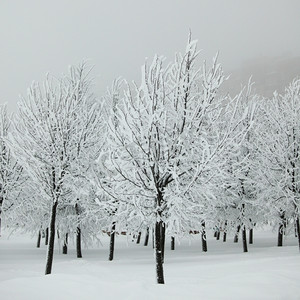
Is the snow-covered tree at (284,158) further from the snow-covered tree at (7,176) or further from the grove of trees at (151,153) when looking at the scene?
the snow-covered tree at (7,176)

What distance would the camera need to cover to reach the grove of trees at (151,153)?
663 cm

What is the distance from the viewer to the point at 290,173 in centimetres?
1409

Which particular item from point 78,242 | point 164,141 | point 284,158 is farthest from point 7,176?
point 284,158

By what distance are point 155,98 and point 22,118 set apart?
6.12 meters

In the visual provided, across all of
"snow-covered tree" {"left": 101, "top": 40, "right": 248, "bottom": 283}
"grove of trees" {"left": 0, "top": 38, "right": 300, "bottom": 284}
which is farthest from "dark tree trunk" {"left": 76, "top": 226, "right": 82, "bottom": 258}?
"snow-covered tree" {"left": 101, "top": 40, "right": 248, "bottom": 283}

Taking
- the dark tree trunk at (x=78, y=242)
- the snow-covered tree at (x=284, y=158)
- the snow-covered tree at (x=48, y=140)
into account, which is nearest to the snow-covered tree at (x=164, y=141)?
the snow-covered tree at (x=48, y=140)

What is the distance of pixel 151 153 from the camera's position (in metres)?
6.57

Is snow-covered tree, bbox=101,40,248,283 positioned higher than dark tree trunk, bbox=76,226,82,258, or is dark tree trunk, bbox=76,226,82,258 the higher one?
snow-covered tree, bbox=101,40,248,283

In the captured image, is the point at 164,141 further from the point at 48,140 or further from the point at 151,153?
the point at 48,140

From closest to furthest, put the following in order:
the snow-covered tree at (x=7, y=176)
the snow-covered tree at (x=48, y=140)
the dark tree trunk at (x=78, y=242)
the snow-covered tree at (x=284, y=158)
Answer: the snow-covered tree at (x=48, y=140), the snow-covered tree at (x=284, y=158), the snow-covered tree at (x=7, y=176), the dark tree trunk at (x=78, y=242)

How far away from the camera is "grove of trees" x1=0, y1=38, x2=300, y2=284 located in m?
Result: 6.63

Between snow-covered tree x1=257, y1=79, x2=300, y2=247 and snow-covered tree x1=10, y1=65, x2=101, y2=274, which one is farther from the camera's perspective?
snow-covered tree x1=257, y1=79, x2=300, y2=247

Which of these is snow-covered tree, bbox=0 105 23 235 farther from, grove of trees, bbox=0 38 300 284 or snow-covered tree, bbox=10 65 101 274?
snow-covered tree, bbox=10 65 101 274

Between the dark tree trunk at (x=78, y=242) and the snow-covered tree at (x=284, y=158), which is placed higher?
the snow-covered tree at (x=284, y=158)
